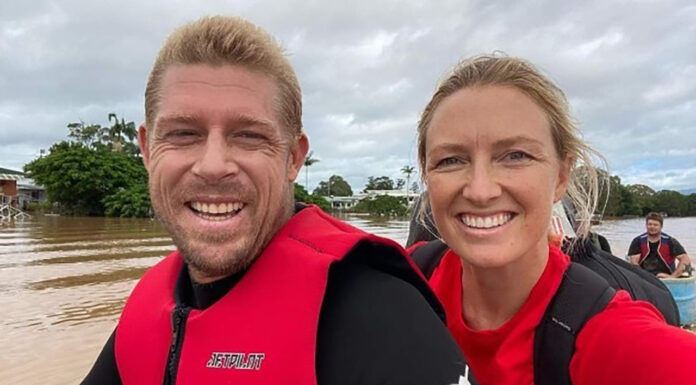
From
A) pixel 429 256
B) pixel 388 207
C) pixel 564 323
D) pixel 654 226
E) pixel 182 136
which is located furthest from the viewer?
pixel 388 207

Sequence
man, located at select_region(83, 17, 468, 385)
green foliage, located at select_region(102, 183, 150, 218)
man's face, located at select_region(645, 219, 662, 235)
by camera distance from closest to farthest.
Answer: man, located at select_region(83, 17, 468, 385) → man's face, located at select_region(645, 219, 662, 235) → green foliage, located at select_region(102, 183, 150, 218)

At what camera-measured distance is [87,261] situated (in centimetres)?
1590

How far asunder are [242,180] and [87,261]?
53.7ft

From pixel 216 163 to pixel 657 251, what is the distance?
388 inches

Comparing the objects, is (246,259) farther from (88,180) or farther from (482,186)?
(88,180)

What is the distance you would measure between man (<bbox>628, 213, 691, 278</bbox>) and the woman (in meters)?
8.66

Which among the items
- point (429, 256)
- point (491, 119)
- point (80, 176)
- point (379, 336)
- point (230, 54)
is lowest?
point (379, 336)

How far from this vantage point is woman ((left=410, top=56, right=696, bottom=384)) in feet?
5.69

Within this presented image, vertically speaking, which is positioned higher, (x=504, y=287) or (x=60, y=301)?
(x=504, y=287)

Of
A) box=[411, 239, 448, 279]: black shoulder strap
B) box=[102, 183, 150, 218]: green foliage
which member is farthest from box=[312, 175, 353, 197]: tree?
box=[411, 239, 448, 279]: black shoulder strap

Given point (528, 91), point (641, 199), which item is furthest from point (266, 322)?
point (641, 199)

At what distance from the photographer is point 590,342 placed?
145cm

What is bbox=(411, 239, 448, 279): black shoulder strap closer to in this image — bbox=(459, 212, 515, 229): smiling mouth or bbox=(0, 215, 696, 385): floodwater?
bbox=(459, 212, 515, 229): smiling mouth

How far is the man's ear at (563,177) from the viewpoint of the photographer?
6.41 ft
